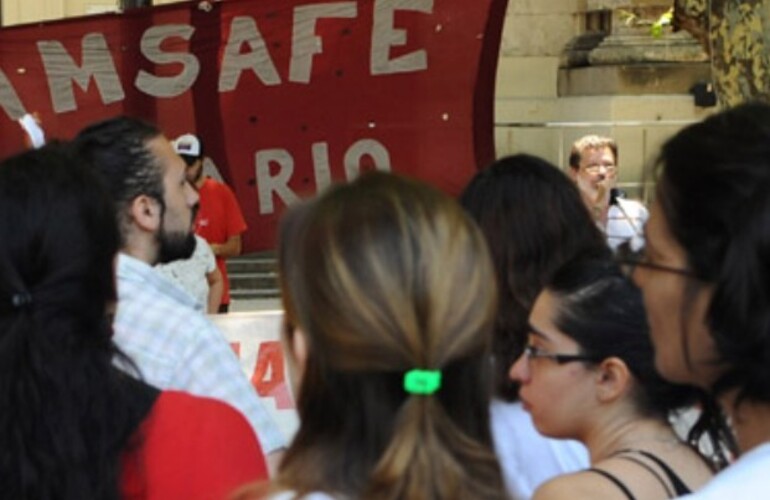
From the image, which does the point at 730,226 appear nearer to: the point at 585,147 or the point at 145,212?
the point at 145,212

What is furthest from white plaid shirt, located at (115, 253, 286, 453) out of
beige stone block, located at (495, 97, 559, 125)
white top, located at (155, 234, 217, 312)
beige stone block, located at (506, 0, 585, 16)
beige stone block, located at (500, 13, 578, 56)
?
beige stone block, located at (506, 0, 585, 16)

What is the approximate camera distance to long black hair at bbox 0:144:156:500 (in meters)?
2.73

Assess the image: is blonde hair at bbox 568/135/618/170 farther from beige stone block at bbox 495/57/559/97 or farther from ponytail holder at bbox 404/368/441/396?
beige stone block at bbox 495/57/559/97

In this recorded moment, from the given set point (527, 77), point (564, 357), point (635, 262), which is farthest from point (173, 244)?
point (527, 77)

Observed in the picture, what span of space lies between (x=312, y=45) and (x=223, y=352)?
223 inches

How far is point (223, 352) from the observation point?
148 inches

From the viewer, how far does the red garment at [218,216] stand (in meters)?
8.96

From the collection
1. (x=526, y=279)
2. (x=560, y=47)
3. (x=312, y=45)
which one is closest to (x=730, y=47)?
(x=526, y=279)

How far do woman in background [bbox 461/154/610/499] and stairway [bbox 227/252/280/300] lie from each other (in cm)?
985

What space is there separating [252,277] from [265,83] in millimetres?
5230

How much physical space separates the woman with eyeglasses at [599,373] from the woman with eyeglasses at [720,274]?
599 millimetres

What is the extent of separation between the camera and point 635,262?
265 centimetres

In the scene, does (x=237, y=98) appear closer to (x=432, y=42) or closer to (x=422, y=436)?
(x=432, y=42)

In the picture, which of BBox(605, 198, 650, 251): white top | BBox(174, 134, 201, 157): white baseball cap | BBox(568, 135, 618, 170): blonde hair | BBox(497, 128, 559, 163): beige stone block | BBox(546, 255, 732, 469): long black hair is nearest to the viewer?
BBox(546, 255, 732, 469): long black hair
